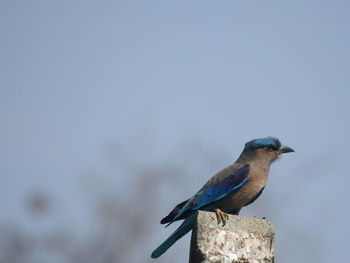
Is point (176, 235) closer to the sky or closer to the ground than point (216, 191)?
closer to the ground

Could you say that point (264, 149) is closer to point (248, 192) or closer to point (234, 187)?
point (248, 192)

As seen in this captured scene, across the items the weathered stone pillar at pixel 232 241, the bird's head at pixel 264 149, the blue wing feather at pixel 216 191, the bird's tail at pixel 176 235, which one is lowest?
the weathered stone pillar at pixel 232 241

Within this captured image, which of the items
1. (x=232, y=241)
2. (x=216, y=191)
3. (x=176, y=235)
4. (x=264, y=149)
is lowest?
(x=232, y=241)

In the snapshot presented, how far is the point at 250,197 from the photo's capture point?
784 cm

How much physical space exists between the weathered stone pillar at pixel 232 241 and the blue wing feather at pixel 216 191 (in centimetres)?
171

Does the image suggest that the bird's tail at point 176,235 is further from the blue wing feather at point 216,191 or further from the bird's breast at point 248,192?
the bird's breast at point 248,192

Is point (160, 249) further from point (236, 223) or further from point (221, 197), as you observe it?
point (236, 223)

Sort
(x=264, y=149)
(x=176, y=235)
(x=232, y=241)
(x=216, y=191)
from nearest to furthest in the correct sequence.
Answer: (x=232, y=241)
(x=176, y=235)
(x=216, y=191)
(x=264, y=149)

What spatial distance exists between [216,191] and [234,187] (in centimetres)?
26

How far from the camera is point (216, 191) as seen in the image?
24.4 ft

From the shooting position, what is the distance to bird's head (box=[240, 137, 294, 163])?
327 inches

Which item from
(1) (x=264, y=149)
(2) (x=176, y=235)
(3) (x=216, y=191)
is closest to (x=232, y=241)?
(2) (x=176, y=235)

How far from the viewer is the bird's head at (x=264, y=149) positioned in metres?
8.30

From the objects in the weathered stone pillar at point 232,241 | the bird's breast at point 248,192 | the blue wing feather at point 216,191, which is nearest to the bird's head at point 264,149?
the bird's breast at point 248,192
